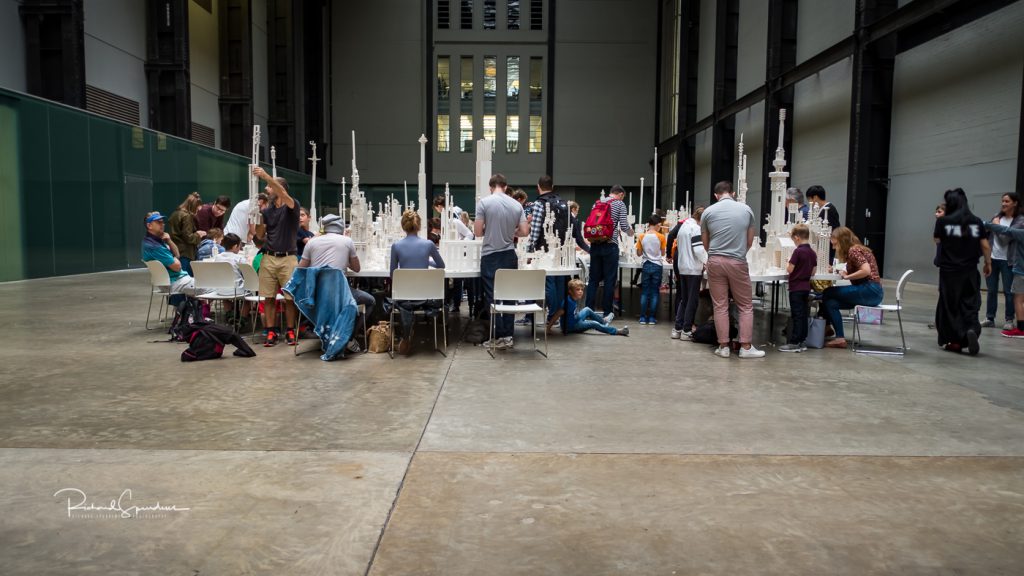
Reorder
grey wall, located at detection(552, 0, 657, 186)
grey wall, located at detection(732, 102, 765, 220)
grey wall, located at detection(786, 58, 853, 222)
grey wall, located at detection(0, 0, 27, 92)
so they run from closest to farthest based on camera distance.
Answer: grey wall, located at detection(0, 0, 27, 92)
grey wall, located at detection(786, 58, 853, 222)
grey wall, located at detection(732, 102, 765, 220)
grey wall, located at detection(552, 0, 657, 186)

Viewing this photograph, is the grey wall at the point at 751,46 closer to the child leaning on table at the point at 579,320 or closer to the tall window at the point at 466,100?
the tall window at the point at 466,100

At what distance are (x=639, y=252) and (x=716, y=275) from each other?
335 cm

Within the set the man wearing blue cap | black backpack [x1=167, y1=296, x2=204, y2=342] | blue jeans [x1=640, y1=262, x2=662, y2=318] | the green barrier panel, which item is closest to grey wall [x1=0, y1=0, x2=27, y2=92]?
the green barrier panel

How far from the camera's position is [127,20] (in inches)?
770

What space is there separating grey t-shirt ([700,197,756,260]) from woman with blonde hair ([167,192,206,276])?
6836mm

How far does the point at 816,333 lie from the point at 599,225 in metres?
2.95

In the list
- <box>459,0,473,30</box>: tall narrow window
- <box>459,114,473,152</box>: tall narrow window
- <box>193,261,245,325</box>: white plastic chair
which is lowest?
<box>193,261,245,325</box>: white plastic chair

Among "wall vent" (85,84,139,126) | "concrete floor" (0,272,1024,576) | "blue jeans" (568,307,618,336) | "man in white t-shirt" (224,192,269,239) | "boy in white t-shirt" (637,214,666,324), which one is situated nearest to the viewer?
"concrete floor" (0,272,1024,576)

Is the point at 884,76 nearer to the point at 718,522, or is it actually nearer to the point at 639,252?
the point at 639,252

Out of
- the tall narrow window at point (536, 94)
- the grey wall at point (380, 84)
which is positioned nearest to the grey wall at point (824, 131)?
the tall narrow window at point (536, 94)

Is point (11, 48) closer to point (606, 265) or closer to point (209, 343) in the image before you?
point (209, 343)

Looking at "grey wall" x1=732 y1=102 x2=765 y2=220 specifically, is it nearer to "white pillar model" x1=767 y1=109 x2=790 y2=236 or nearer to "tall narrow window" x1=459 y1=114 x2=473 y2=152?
"white pillar model" x1=767 y1=109 x2=790 y2=236

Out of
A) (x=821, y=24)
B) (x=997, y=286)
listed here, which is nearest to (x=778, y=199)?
(x=997, y=286)

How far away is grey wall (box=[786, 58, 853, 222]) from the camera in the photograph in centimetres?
1709
